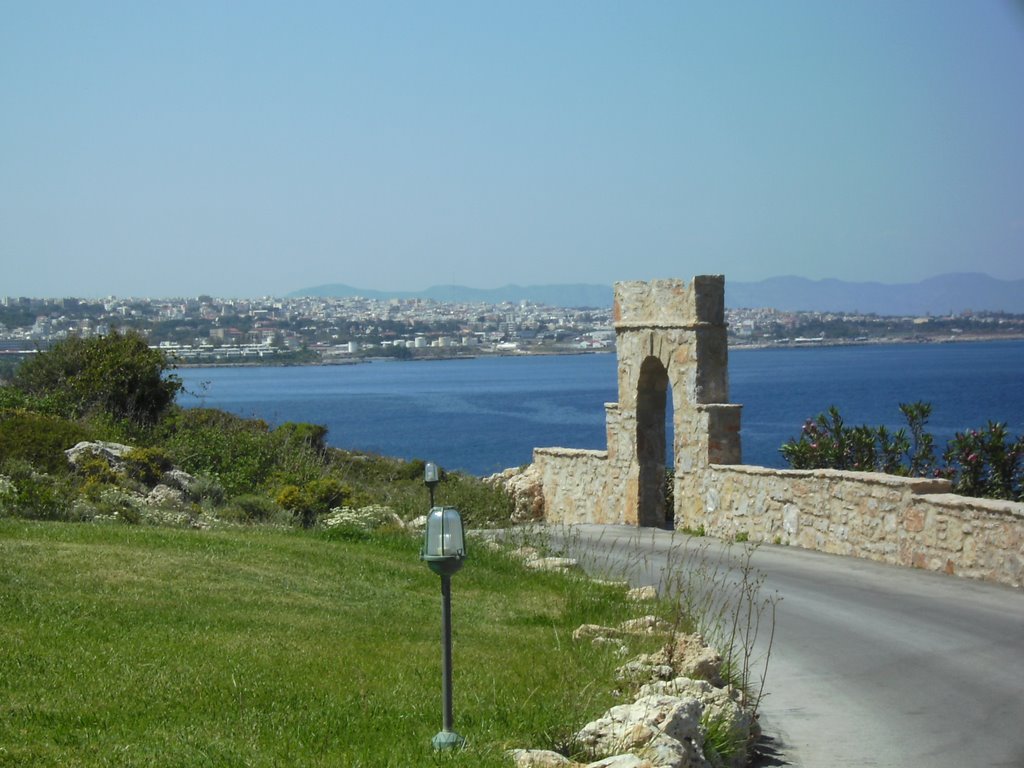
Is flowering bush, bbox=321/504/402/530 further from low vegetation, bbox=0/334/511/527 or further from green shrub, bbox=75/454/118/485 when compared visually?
green shrub, bbox=75/454/118/485

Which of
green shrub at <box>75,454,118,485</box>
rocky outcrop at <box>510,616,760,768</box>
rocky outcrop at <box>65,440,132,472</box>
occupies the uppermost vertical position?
rocky outcrop at <box>65,440,132,472</box>

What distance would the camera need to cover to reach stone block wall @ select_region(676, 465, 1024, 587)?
1434 centimetres

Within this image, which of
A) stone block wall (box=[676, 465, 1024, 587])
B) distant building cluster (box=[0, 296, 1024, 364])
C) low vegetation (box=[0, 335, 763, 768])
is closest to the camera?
low vegetation (box=[0, 335, 763, 768])

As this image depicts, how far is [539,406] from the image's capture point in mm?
113000

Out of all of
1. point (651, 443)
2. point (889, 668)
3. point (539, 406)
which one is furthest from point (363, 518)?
point (539, 406)

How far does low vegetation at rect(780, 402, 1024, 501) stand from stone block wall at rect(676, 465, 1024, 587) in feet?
11.9

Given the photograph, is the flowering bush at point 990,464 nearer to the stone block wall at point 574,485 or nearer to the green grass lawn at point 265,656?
the stone block wall at point 574,485

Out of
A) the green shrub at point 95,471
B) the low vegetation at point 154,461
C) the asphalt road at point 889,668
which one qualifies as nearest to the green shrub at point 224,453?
the low vegetation at point 154,461

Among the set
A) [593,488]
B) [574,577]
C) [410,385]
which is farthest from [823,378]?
[574,577]

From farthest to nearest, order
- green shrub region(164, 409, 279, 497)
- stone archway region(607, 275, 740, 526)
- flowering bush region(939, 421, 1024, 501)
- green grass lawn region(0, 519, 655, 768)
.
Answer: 1. green shrub region(164, 409, 279, 497)
2. flowering bush region(939, 421, 1024, 501)
3. stone archway region(607, 275, 740, 526)
4. green grass lawn region(0, 519, 655, 768)

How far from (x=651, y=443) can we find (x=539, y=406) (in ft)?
297

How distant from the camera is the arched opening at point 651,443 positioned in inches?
879

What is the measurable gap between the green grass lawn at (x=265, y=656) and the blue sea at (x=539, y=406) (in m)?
27.0

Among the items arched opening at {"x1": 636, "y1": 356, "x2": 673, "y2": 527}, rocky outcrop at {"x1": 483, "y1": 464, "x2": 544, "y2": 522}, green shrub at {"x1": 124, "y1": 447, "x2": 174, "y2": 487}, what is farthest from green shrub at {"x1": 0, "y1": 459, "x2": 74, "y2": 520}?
rocky outcrop at {"x1": 483, "y1": 464, "x2": 544, "y2": 522}
